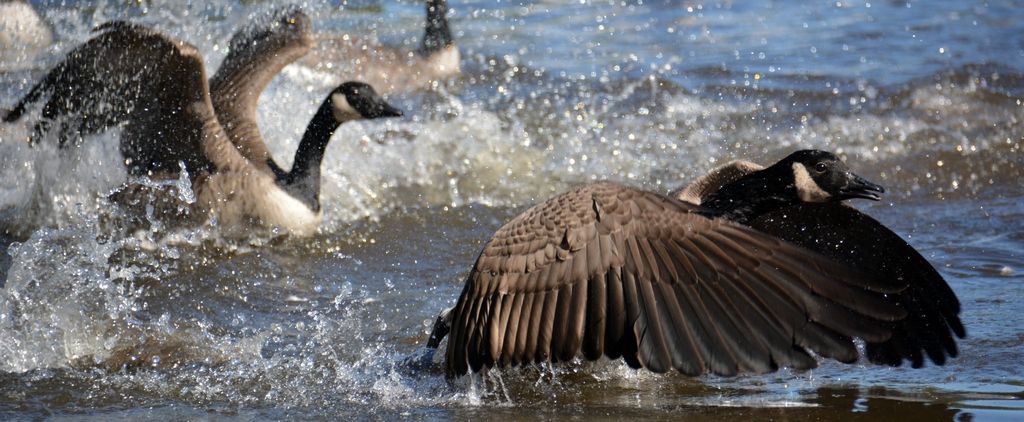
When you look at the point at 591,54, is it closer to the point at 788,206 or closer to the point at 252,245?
the point at 252,245

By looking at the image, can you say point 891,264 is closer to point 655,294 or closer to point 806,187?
point 806,187

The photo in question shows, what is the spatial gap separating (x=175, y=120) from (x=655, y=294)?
12.6ft

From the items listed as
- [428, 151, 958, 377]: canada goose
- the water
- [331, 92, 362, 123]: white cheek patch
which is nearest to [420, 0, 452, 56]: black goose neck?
the water

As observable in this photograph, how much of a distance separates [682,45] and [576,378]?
7.77 metres

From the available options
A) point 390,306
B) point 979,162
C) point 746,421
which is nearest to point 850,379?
point 746,421

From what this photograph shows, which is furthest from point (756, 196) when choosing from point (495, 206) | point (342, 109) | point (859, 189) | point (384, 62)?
point (384, 62)

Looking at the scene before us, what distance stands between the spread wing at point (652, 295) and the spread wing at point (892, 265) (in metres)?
0.49

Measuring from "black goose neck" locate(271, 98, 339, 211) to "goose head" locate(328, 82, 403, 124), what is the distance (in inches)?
3.1

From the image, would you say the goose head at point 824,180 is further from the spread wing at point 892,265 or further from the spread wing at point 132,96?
the spread wing at point 132,96

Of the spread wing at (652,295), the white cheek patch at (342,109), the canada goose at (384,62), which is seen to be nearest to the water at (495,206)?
the canada goose at (384,62)

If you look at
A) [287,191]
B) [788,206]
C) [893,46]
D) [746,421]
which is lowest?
[746,421]

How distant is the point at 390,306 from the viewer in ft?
14.8

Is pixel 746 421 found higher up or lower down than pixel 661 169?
lower down

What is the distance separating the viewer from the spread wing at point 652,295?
106 inches
